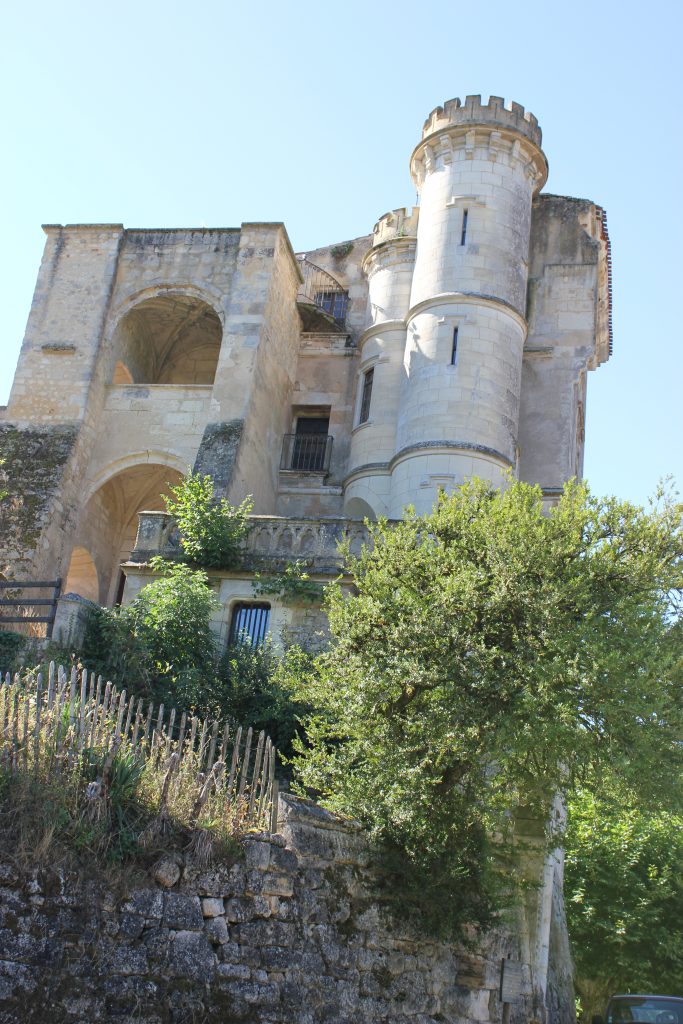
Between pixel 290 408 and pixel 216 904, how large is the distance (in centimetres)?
1922

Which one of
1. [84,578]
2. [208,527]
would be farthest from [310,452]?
[208,527]

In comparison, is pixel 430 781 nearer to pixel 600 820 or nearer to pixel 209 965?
pixel 209 965

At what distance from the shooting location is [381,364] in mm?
27016

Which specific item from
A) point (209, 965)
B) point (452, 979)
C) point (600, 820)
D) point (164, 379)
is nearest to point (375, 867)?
point (452, 979)

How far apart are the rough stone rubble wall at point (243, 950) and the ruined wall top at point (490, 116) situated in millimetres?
18204

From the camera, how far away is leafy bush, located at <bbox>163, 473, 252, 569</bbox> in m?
20.4

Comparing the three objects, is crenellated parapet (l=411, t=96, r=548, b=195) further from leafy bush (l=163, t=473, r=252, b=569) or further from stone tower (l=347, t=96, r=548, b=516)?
leafy bush (l=163, t=473, r=252, b=569)

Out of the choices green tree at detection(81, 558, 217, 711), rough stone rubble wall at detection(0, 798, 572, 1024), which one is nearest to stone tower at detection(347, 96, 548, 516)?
green tree at detection(81, 558, 217, 711)

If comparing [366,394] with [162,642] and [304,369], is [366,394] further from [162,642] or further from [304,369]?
[162,642]

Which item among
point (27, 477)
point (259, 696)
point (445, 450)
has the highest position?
point (445, 450)

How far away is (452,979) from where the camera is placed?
43.7 feet

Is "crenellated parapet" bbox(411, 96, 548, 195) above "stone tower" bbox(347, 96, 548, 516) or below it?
above

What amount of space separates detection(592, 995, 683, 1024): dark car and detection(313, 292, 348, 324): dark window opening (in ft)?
65.4

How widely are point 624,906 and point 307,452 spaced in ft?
39.4
